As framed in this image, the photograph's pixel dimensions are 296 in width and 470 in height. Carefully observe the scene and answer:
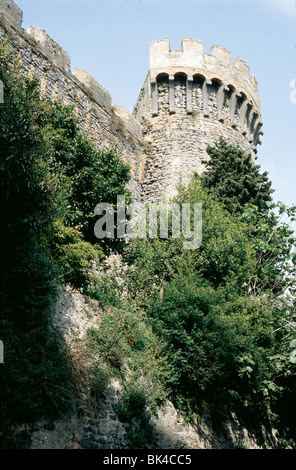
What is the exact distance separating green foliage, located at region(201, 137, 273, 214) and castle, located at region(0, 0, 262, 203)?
141 centimetres

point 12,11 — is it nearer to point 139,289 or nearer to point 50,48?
point 50,48

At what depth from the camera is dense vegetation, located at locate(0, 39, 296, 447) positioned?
22.9 ft

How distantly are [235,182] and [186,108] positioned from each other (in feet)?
18.9

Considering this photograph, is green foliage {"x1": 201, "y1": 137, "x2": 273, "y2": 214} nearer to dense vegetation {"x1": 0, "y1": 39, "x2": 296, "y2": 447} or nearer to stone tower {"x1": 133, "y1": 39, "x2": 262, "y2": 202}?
dense vegetation {"x1": 0, "y1": 39, "x2": 296, "y2": 447}

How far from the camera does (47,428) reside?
6242 mm

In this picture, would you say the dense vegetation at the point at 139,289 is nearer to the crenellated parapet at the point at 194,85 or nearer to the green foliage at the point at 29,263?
the green foliage at the point at 29,263

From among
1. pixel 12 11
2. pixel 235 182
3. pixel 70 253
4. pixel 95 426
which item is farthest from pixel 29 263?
pixel 12 11

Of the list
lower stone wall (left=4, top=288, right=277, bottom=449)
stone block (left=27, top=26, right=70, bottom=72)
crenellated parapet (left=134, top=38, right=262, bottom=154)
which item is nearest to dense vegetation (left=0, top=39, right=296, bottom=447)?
lower stone wall (left=4, top=288, right=277, bottom=449)

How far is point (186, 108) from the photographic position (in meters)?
18.8

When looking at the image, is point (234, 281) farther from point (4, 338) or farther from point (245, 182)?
point (4, 338)

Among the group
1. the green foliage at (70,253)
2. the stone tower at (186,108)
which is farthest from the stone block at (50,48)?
the green foliage at (70,253)

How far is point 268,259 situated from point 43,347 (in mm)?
7585

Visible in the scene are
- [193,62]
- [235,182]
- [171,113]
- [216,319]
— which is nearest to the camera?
[216,319]
